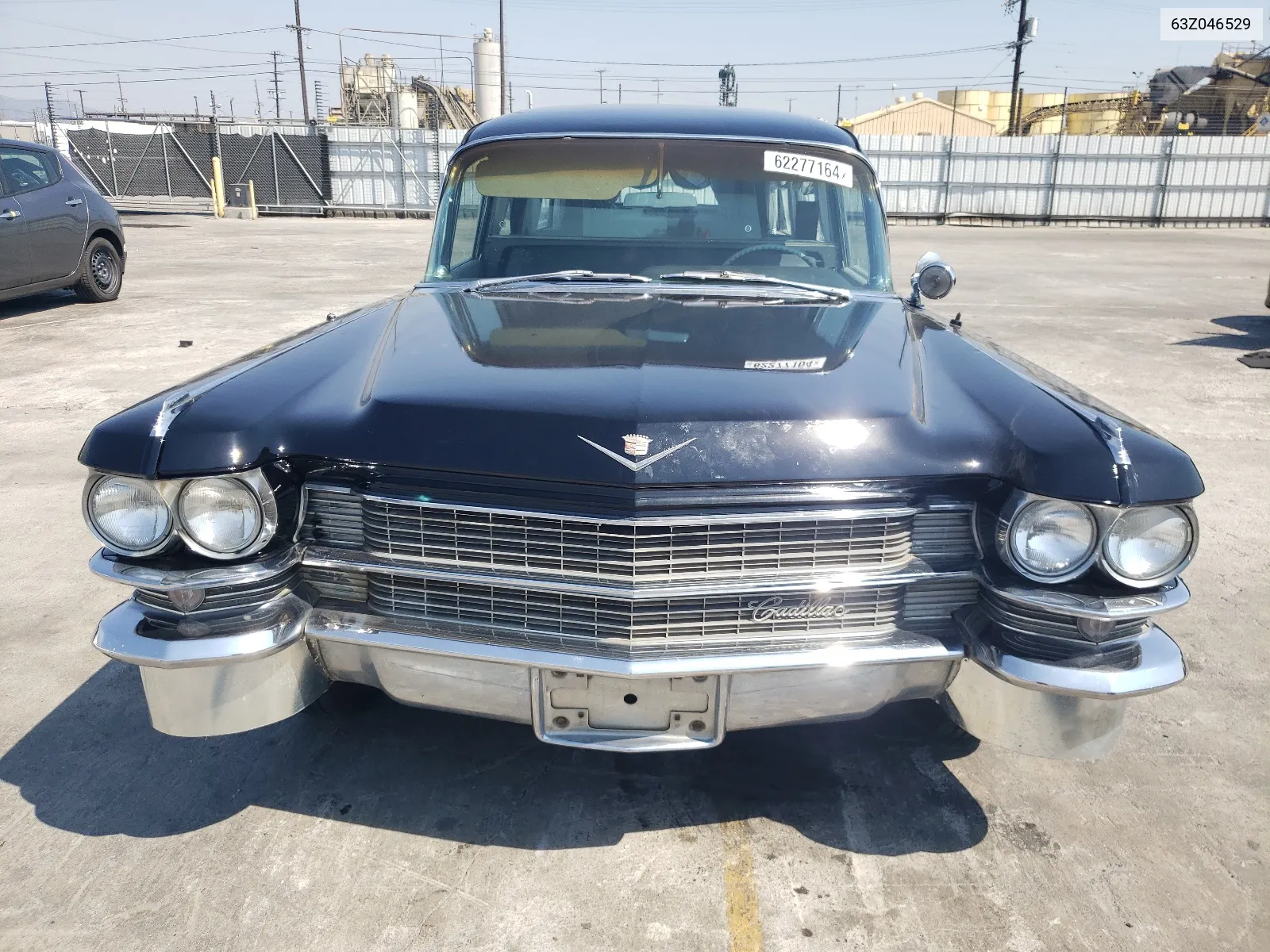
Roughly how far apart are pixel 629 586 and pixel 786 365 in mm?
713

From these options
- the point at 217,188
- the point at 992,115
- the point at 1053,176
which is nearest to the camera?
the point at 217,188

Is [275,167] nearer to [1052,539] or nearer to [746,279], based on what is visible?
[746,279]

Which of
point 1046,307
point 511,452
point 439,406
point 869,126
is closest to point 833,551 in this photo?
point 511,452

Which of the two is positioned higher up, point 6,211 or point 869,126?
point 869,126

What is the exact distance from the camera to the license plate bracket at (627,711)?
224 centimetres

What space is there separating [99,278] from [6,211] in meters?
1.97

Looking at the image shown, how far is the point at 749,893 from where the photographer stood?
2344mm

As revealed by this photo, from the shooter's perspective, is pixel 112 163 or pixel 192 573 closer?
pixel 192 573

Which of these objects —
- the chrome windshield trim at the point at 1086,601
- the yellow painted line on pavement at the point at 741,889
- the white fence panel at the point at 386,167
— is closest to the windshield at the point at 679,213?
the chrome windshield trim at the point at 1086,601

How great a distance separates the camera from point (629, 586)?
2.16m

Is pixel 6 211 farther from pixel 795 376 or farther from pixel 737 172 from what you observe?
pixel 795 376

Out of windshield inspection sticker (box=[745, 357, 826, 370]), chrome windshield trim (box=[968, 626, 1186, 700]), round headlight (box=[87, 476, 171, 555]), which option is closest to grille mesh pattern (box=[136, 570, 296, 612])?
round headlight (box=[87, 476, 171, 555])

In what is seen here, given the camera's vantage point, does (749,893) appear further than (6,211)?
No

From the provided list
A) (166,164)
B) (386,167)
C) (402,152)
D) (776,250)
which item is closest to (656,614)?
(776,250)
